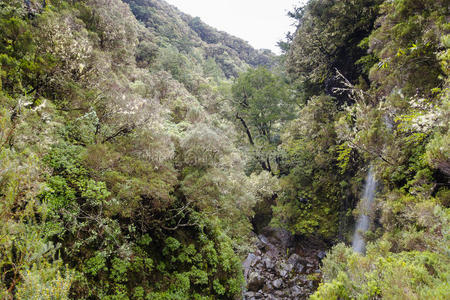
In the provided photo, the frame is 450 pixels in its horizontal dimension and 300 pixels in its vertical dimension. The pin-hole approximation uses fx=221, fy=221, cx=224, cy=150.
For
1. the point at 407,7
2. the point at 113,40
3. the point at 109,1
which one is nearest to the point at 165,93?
the point at 113,40

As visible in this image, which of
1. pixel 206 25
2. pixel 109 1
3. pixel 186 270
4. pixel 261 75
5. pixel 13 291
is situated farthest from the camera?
pixel 206 25

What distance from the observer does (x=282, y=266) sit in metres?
12.7

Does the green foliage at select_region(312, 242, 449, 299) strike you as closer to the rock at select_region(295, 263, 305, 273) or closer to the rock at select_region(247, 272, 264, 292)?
the rock at select_region(247, 272, 264, 292)

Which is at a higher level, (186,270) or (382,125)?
(382,125)

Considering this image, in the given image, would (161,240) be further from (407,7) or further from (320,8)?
(320,8)

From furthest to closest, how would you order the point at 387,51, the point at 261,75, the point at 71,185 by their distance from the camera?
the point at 261,75, the point at 387,51, the point at 71,185

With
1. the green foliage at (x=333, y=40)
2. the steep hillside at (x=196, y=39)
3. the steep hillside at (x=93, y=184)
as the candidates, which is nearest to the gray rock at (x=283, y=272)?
the steep hillside at (x=93, y=184)

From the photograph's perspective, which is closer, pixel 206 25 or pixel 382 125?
pixel 382 125

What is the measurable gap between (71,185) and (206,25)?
64337mm

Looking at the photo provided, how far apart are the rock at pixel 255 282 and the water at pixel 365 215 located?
490 centimetres

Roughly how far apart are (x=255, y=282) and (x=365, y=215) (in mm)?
5965

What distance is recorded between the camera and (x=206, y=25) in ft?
194

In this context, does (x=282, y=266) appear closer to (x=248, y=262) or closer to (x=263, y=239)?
(x=248, y=262)

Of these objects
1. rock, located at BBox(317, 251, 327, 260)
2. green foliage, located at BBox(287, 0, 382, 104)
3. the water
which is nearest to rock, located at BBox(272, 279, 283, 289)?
rock, located at BBox(317, 251, 327, 260)
